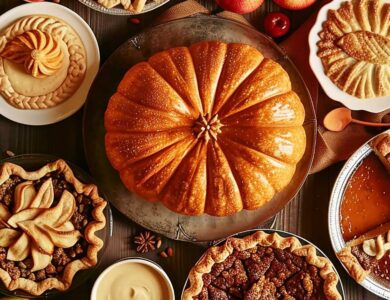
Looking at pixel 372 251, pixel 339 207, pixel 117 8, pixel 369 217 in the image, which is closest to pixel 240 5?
pixel 117 8

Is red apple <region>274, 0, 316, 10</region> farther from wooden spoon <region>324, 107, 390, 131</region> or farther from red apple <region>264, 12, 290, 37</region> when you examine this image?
wooden spoon <region>324, 107, 390, 131</region>

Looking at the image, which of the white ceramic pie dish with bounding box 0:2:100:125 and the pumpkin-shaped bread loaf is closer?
the pumpkin-shaped bread loaf

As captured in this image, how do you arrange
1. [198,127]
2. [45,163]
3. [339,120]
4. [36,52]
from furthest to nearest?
[339,120] < [45,163] < [36,52] < [198,127]

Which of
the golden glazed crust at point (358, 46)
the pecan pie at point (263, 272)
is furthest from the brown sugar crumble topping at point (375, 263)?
the golden glazed crust at point (358, 46)

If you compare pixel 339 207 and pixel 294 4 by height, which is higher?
pixel 294 4

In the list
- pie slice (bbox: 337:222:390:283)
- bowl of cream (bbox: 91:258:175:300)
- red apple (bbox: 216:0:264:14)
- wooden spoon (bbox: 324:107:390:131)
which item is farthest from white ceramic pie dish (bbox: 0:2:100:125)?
pie slice (bbox: 337:222:390:283)

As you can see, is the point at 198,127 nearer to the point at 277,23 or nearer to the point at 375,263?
the point at 277,23

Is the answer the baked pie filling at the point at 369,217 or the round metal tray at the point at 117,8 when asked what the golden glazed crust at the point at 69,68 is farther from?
the baked pie filling at the point at 369,217

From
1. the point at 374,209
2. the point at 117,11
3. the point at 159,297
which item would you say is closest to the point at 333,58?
the point at 374,209
